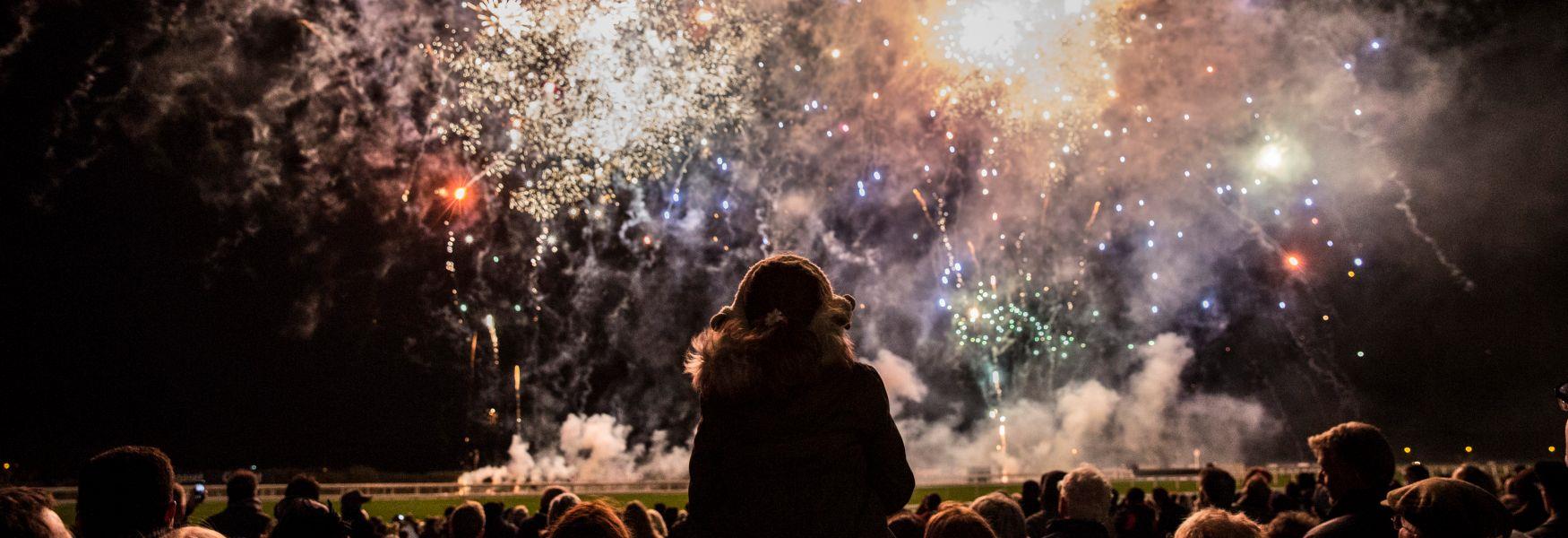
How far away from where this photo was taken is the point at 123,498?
3.29 meters

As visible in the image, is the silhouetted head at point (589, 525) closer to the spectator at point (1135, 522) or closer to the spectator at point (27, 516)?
the spectator at point (27, 516)

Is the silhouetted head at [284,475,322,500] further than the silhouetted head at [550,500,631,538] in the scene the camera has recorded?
Yes

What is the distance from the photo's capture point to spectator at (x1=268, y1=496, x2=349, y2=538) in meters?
4.46

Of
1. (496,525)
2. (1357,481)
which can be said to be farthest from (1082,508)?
(496,525)

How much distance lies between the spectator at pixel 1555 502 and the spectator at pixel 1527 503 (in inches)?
32.5

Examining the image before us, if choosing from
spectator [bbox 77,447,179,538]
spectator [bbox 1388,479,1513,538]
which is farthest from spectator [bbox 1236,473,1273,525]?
spectator [bbox 77,447,179,538]

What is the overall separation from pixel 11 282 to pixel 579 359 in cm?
2009

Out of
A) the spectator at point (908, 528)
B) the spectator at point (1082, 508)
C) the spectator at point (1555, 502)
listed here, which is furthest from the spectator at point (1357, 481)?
the spectator at point (908, 528)

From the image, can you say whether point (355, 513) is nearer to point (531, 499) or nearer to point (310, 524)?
point (310, 524)

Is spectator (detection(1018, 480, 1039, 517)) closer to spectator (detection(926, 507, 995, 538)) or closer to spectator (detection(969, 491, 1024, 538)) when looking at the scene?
spectator (detection(969, 491, 1024, 538))

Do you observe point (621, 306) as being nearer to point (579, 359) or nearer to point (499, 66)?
point (579, 359)

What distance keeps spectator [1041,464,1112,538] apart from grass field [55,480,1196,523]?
15.8 meters

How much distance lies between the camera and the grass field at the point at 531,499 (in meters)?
22.3

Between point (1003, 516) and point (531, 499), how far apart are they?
2625 cm
